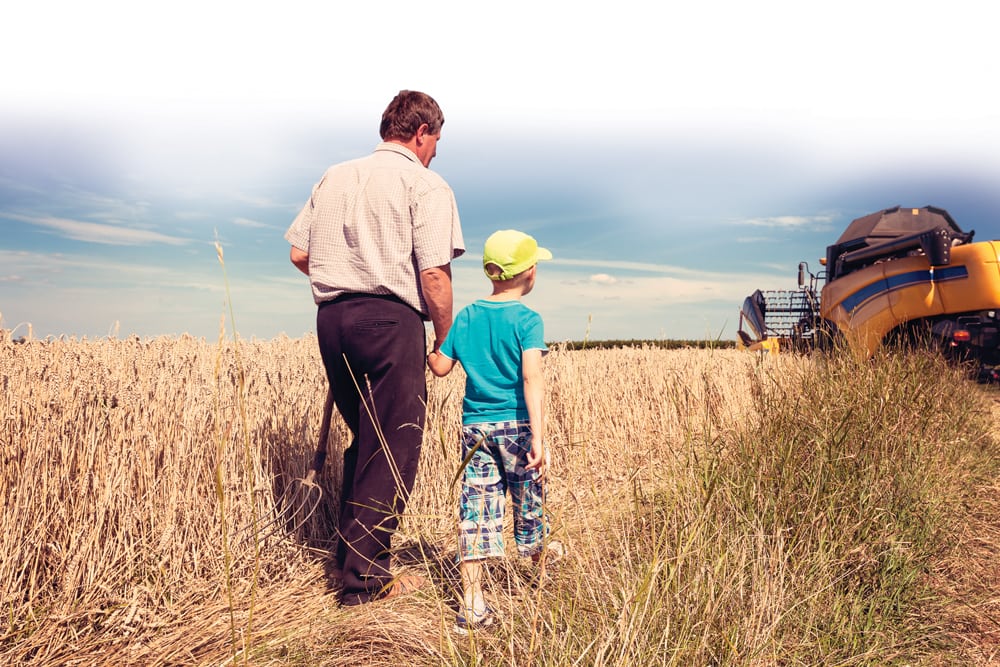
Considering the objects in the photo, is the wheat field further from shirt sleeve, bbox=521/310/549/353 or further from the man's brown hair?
the man's brown hair

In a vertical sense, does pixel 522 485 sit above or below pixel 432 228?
below

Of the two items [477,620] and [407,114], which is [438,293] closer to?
[407,114]

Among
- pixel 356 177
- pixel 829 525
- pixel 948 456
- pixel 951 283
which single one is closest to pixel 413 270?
pixel 356 177

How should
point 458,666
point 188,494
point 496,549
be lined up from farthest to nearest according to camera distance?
point 188,494 → point 496,549 → point 458,666

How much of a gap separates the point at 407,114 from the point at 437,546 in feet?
7.02

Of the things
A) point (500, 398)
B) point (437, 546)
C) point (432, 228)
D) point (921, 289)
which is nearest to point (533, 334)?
point (500, 398)

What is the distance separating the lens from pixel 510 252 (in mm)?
3088

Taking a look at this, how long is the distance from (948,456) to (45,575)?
5.95m

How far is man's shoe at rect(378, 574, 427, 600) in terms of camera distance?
3.30 m

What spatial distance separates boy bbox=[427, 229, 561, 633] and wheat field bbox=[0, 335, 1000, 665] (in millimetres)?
238

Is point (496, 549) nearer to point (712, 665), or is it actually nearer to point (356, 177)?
point (712, 665)

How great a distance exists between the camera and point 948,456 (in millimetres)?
5207

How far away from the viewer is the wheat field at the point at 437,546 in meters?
2.34

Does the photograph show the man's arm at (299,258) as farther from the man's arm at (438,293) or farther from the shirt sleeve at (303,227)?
the man's arm at (438,293)
